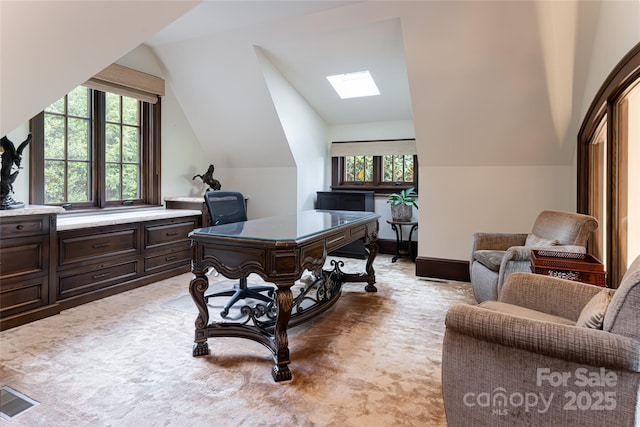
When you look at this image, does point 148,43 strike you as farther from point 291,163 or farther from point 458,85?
point 458,85

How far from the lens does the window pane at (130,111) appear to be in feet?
14.0

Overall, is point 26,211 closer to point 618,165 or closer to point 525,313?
point 525,313

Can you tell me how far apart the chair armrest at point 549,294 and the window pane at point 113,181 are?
4.13m

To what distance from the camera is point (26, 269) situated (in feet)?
9.10

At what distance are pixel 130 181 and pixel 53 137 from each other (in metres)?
0.98

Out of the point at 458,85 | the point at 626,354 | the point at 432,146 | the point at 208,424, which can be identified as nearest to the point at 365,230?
the point at 432,146

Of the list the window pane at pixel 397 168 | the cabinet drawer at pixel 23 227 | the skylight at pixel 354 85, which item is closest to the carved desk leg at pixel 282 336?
the cabinet drawer at pixel 23 227

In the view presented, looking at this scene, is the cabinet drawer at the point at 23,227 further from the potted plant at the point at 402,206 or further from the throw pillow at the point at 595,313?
the potted plant at the point at 402,206

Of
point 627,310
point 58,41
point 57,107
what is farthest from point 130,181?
point 627,310

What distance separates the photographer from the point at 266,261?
2004 mm

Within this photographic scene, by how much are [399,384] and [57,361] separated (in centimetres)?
204

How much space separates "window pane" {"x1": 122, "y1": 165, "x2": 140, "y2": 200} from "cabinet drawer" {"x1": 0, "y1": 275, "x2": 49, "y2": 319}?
5.35 ft

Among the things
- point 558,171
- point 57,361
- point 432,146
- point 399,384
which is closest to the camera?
point 399,384

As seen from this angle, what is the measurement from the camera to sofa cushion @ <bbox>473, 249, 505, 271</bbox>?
2904 millimetres
